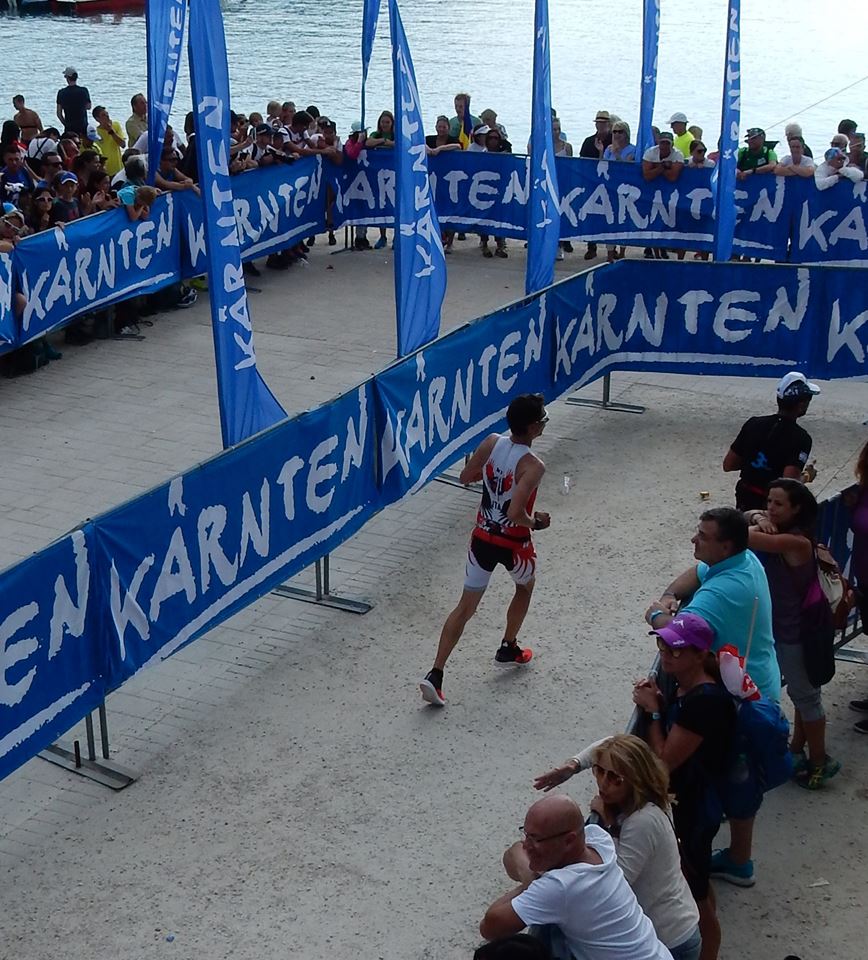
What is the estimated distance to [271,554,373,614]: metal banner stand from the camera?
970 cm

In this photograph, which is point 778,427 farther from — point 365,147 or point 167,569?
point 365,147

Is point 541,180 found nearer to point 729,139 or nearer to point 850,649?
point 729,139

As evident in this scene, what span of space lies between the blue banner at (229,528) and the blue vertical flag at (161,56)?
433 cm

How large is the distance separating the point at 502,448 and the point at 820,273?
6.01 m

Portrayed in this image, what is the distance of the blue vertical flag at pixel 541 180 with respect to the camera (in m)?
13.4

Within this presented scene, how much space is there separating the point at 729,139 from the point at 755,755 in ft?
38.4

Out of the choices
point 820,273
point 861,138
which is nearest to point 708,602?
point 820,273

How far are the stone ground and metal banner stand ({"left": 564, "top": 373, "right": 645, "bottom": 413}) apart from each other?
0.52m

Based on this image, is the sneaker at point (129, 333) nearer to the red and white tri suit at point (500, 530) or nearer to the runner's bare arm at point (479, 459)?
the runner's bare arm at point (479, 459)

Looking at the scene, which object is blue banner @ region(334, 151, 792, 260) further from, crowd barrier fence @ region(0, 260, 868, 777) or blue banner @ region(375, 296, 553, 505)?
blue banner @ region(375, 296, 553, 505)

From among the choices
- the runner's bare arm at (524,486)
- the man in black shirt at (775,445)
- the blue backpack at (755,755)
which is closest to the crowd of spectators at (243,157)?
the runner's bare arm at (524,486)

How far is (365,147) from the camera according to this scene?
18969 millimetres

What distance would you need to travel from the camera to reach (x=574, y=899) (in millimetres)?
4430

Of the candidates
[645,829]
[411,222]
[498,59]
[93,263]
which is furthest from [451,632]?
[498,59]
